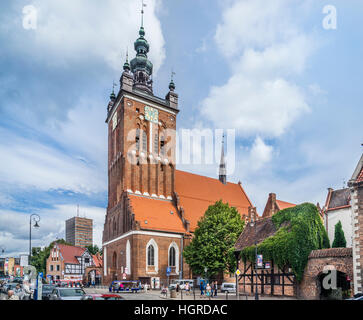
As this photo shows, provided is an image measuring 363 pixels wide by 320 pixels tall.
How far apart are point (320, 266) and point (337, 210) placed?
65.7ft

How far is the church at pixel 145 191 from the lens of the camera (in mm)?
50438

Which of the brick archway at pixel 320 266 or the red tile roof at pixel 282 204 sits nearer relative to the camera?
the brick archway at pixel 320 266

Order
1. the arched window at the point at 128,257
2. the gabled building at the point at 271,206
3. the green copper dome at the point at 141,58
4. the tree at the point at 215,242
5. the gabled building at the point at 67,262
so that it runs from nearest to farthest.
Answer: the tree at the point at 215,242 < the arched window at the point at 128,257 < the gabled building at the point at 271,206 < the green copper dome at the point at 141,58 < the gabled building at the point at 67,262

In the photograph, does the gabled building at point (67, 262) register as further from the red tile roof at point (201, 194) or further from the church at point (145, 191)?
the red tile roof at point (201, 194)

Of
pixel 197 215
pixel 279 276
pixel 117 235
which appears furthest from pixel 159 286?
pixel 279 276

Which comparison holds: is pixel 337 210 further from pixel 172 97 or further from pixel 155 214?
pixel 172 97

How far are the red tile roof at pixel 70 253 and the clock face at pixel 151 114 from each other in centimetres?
4089

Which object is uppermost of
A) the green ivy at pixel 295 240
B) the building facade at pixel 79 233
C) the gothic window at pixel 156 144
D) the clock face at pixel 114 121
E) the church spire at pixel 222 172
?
the clock face at pixel 114 121

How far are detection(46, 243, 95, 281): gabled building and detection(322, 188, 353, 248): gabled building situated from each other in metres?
56.0

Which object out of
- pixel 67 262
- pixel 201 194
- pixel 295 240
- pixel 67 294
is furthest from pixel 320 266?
pixel 67 262

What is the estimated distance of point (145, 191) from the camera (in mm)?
57031

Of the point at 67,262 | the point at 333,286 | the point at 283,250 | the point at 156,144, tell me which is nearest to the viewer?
the point at 333,286

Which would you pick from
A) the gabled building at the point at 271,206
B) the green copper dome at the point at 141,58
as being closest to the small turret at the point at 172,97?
the green copper dome at the point at 141,58
